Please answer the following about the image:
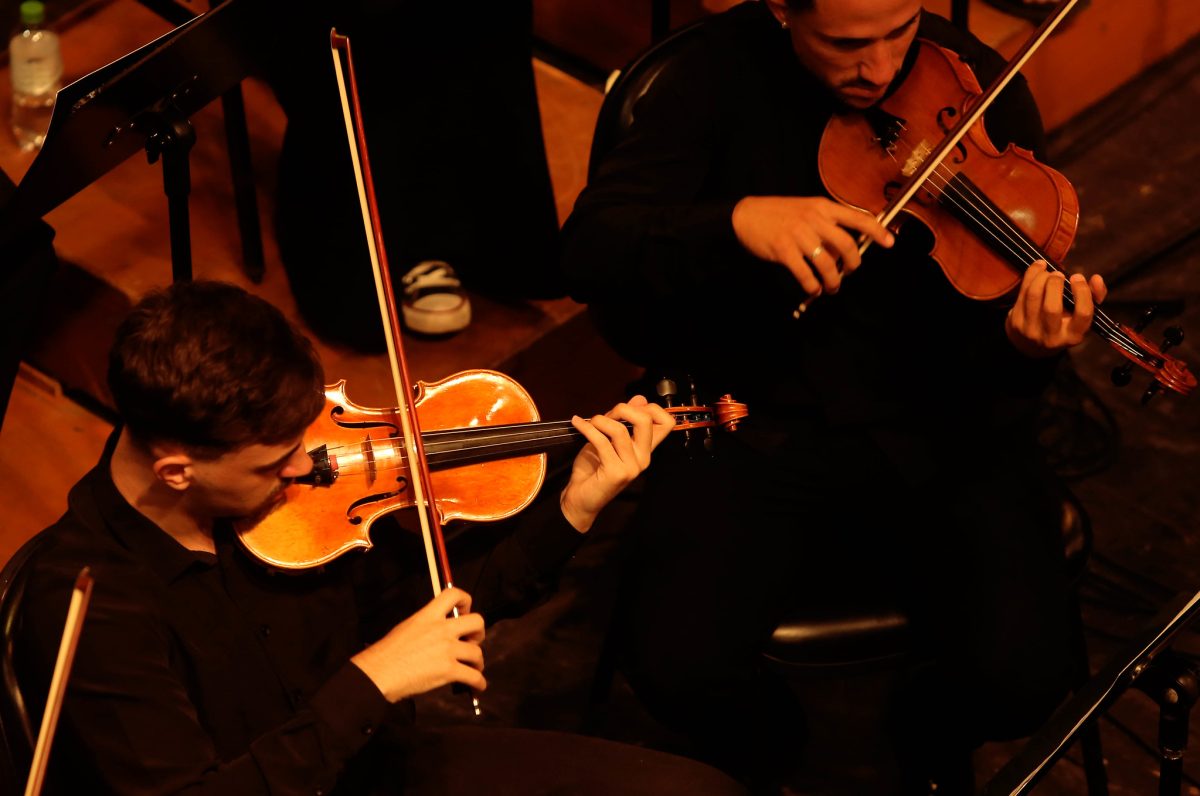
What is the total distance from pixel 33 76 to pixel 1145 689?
7.87 ft

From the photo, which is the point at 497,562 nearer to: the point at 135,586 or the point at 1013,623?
the point at 135,586

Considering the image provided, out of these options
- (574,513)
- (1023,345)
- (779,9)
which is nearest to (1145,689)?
(1023,345)

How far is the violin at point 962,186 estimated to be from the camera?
1872 mm

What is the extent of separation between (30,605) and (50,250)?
822 millimetres

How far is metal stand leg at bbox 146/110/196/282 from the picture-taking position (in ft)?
5.75

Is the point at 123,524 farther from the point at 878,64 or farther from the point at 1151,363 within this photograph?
the point at 1151,363

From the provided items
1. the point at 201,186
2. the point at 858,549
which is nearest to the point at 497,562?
the point at 858,549

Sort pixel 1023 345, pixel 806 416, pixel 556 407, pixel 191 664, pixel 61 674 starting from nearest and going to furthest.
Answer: pixel 61 674, pixel 191 664, pixel 1023 345, pixel 806 416, pixel 556 407

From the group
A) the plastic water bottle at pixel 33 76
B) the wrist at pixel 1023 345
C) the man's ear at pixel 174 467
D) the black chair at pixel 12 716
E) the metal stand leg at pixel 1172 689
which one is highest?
the metal stand leg at pixel 1172 689

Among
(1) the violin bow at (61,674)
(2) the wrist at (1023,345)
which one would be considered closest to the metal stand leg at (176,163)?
(1) the violin bow at (61,674)

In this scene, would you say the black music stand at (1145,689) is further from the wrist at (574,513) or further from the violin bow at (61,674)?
the violin bow at (61,674)

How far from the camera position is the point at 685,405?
5.91 feet

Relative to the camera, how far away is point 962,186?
188cm

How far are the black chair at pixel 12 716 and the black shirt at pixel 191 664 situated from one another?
2 cm
